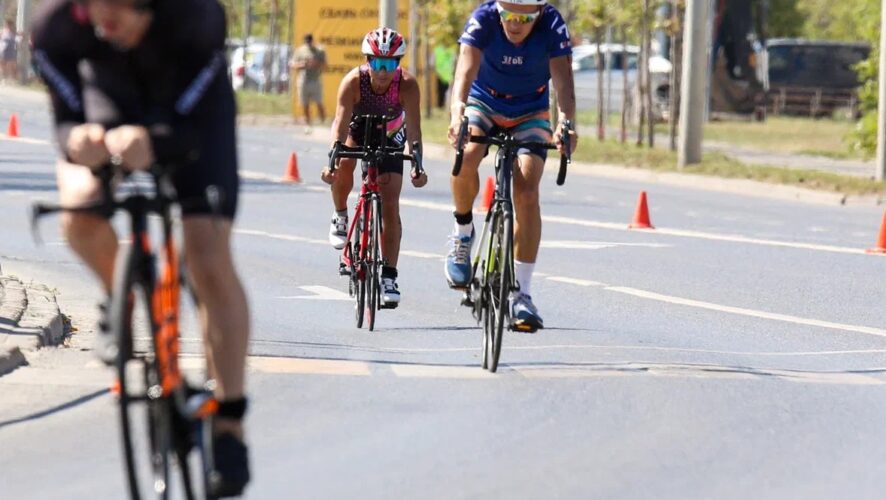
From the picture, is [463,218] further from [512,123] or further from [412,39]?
[412,39]

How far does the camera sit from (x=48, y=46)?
18.9 feet

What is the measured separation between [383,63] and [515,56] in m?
1.62

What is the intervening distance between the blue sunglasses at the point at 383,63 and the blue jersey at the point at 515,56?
1427 millimetres

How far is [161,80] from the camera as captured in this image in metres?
5.77

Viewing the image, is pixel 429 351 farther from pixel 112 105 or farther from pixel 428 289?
pixel 112 105

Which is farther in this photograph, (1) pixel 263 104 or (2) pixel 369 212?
(1) pixel 263 104

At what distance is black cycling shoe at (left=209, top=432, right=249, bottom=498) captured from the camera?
5.66 metres

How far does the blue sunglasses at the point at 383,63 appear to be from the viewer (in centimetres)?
1208

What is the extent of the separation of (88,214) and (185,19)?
2.04ft

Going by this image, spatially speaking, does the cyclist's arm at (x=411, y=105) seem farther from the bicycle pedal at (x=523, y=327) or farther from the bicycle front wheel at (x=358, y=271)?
the bicycle pedal at (x=523, y=327)

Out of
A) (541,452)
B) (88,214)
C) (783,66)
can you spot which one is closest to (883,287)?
(541,452)

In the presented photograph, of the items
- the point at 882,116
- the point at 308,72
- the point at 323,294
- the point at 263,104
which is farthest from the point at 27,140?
the point at 323,294

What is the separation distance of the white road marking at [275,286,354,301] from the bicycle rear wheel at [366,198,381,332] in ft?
4.12

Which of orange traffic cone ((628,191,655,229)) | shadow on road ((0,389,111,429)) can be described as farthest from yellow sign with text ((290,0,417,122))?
shadow on road ((0,389,111,429))
